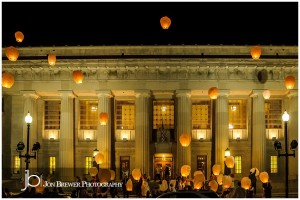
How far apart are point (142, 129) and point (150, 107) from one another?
2.61m

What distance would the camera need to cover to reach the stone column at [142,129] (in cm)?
5491

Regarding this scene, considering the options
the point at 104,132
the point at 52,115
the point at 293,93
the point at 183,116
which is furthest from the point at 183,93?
the point at 52,115

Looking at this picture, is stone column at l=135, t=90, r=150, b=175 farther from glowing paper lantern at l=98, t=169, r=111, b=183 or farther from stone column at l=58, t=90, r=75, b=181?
glowing paper lantern at l=98, t=169, r=111, b=183

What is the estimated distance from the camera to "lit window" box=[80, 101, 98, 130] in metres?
58.4

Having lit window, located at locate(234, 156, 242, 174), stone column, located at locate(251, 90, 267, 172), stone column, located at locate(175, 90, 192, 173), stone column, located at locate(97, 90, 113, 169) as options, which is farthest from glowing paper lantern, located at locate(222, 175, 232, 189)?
lit window, located at locate(234, 156, 242, 174)

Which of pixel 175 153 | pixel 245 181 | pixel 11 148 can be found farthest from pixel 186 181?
pixel 11 148

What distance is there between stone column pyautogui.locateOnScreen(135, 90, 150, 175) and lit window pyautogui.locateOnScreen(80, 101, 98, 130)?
191 inches

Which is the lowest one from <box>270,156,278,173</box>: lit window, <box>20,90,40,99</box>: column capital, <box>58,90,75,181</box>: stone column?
<box>270,156,278,173</box>: lit window

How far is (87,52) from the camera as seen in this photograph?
187 ft

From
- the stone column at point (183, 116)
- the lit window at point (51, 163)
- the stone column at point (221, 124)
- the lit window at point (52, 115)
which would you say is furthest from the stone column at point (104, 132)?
the stone column at point (221, 124)

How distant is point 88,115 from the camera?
58.6 meters

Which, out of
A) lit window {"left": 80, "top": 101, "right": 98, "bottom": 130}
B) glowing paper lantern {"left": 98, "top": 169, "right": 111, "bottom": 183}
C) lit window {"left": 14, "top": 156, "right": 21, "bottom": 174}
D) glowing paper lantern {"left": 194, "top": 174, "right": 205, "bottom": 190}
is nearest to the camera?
glowing paper lantern {"left": 194, "top": 174, "right": 205, "bottom": 190}

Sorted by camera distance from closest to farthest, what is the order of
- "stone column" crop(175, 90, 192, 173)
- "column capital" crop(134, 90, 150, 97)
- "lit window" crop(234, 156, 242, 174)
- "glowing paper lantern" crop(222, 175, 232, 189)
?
"glowing paper lantern" crop(222, 175, 232, 189)
"stone column" crop(175, 90, 192, 173)
"column capital" crop(134, 90, 150, 97)
"lit window" crop(234, 156, 242, 174)

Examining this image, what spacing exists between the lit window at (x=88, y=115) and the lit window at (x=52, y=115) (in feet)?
7.18
